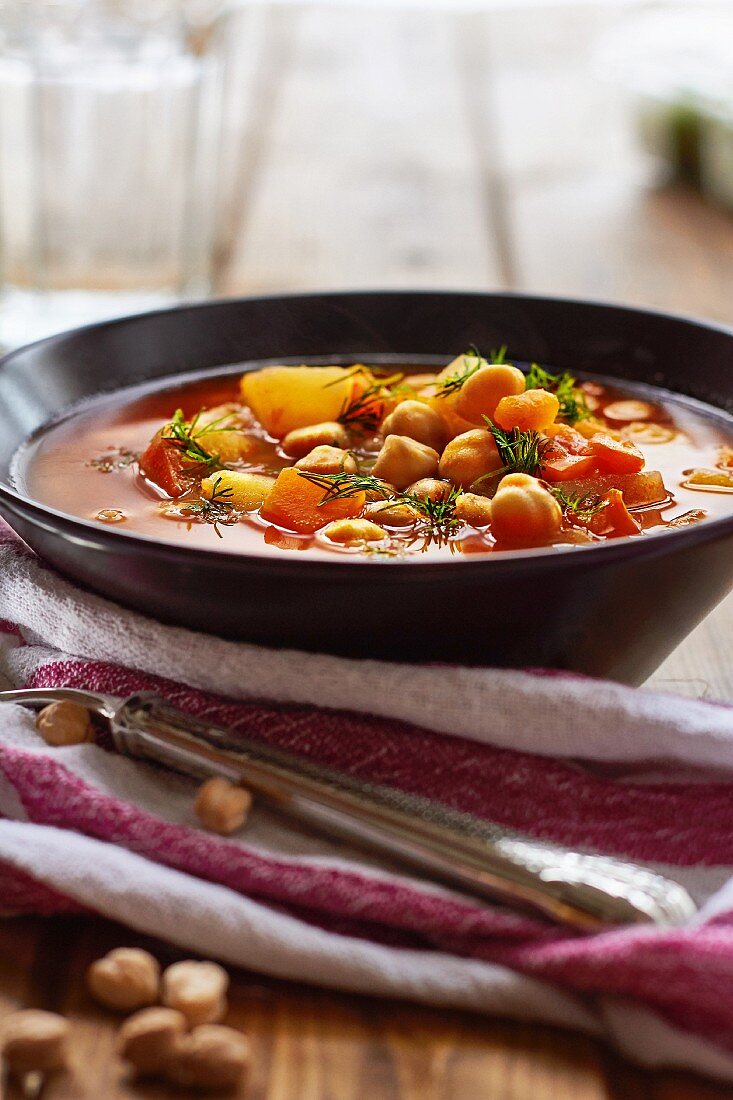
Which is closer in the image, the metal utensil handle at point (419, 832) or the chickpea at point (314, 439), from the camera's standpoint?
the metal utensil handle at point (419, 832)

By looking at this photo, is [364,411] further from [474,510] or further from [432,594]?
[432,594]

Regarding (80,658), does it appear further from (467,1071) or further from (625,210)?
(625,210)

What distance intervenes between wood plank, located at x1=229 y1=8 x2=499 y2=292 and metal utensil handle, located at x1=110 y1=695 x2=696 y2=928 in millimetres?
2317

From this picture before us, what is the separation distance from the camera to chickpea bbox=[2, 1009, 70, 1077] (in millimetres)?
1076

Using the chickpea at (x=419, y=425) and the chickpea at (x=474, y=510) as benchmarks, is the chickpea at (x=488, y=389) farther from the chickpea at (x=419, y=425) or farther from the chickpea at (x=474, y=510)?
the chickpea at (x=474, y=510)

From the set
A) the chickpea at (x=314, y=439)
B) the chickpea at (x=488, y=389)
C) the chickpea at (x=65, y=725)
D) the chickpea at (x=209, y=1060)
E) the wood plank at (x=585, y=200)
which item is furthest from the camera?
the wood plank at (x=585, y=200)

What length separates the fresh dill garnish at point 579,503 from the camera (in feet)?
5.11

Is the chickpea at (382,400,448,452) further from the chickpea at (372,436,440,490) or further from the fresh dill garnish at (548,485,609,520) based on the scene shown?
the fresh dill garnish at (548,485,609,520)

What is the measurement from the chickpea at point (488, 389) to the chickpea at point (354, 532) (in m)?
0.24

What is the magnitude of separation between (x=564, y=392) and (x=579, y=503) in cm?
33

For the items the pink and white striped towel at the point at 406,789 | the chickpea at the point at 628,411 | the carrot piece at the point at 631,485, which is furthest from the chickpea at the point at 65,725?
the chickpea at the point at 628,411

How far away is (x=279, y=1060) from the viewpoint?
3.64ft

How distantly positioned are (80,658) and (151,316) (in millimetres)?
751

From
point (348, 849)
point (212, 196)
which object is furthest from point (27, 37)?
point (348, 849)
